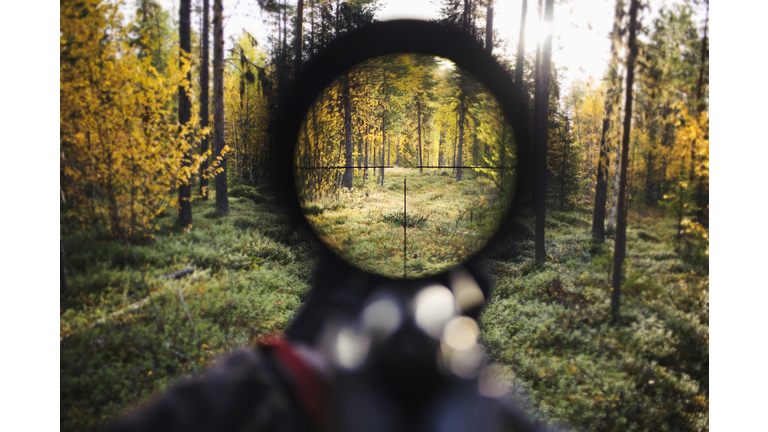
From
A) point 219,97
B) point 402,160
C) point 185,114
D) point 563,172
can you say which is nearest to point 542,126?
point 563,172

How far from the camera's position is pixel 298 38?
8.11ft

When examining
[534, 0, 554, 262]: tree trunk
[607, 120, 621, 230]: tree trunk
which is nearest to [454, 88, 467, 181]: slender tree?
[534, 0, 554, 262]: tree trunk

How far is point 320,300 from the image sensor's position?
104 inches

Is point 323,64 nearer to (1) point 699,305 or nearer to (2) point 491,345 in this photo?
(2) point 491,345

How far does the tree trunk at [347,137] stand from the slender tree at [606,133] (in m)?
2.06

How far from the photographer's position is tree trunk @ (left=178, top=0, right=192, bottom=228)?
6.98ft

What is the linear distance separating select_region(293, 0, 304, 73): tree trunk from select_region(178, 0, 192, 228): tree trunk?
76cm

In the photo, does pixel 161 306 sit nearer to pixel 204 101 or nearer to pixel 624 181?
pixel 204 101

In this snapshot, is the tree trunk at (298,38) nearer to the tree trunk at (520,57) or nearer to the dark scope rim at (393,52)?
the dark scope rim at (393,52)

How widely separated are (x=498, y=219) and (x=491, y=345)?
1.09 metres

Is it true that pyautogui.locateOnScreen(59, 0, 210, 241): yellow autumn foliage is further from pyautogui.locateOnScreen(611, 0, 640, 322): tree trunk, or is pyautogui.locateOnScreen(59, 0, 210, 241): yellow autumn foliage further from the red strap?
pyautogui.locateOnScreen(611, 0, 640, 322): tree trunk

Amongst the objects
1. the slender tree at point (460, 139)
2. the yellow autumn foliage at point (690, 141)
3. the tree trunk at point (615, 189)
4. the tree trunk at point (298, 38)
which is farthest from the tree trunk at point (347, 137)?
Answer: the yellow autumn foliage at point (690, 141)

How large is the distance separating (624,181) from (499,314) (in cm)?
147

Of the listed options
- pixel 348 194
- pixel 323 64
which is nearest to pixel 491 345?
pixel 348 194
